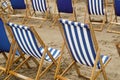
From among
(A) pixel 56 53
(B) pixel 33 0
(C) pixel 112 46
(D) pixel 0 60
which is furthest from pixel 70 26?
(B) pixel 33 0

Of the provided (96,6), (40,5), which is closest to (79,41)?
(96,6)

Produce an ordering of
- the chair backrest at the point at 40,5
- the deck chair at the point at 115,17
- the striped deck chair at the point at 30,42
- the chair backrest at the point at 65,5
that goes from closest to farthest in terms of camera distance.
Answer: the striped deck chair at the point at 30,42 < the deck chair at the point at 115,17 < the chair backrest at the point at 65,5 < the chair backrest at the point at 40,5

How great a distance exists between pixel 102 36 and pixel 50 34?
119 centimetres

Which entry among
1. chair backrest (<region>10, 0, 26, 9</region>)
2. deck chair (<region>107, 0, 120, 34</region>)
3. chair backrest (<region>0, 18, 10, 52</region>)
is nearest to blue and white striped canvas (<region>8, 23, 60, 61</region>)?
chair backrest (<region>0, 18, 10, 52</region>)

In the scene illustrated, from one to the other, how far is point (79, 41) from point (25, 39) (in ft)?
2.48

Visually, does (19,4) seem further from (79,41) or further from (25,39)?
(79,41)

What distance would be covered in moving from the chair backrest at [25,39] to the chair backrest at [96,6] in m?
2.37

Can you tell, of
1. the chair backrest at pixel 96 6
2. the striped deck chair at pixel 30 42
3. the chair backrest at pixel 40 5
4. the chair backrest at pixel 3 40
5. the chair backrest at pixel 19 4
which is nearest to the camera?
the striped deck chair at pixel 30 42

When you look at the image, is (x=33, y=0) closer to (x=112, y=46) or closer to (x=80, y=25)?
(x=112, y=46)

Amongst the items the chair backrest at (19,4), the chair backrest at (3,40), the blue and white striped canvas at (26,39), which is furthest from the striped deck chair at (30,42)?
the chair backrest at (19,4)

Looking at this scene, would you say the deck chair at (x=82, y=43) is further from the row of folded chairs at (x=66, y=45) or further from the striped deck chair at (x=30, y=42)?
the striped deck chair at (x=30, y=42)

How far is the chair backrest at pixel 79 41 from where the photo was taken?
319 cm

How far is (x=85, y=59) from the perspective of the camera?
349 centimetres

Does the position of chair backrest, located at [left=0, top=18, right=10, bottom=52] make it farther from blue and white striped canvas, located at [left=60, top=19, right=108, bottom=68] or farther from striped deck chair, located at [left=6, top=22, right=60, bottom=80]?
blue and white striped canvas, located at [left=60, top=19, right=108, bottom=68]
